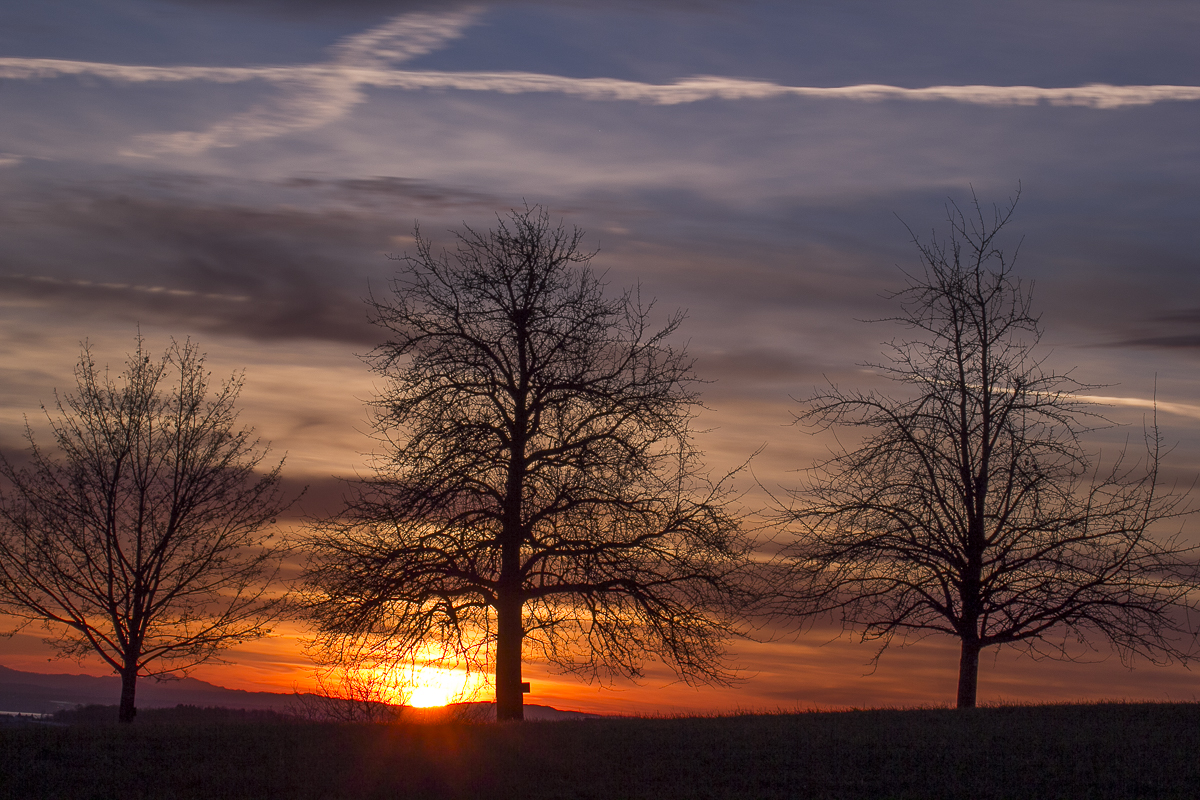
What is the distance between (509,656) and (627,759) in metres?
5.45

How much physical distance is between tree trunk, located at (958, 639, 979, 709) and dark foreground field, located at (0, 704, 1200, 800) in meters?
2.95

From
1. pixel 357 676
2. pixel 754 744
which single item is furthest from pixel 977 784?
pixel 357 676

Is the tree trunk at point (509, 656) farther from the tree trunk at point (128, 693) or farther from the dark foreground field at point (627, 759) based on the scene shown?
the tree trunk at point (128, 693)

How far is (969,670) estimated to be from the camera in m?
19.1

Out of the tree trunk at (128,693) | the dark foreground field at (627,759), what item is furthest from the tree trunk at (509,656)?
the tree trunk at (128,693)

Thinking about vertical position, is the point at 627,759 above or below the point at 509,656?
below

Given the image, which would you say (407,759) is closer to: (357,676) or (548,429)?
(548,429)

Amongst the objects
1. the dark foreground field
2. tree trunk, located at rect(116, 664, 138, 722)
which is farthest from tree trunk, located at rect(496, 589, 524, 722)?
tree trunk, located at rect(116, 664, 138, 722)

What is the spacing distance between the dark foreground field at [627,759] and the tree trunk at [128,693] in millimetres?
3823

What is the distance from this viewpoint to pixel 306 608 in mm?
18969

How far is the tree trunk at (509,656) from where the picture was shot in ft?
61.0

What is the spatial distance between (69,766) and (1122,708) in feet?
52.7

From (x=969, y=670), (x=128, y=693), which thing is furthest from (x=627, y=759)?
(x=128, y=693)

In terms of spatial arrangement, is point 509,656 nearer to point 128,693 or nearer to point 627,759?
point 627,759
